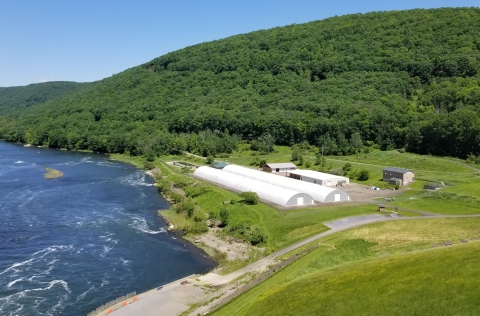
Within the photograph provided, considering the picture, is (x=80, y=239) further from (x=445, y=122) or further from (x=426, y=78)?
(x=426, y=78)

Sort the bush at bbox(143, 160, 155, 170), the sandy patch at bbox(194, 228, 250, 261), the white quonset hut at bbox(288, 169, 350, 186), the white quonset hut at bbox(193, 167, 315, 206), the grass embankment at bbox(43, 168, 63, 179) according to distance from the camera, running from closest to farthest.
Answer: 1. the sandy patch at bbox(194, 228, 250, 261)
2. the white quonset hut at bbox(193, 167, 315, 206)
3. the white quonset hut at bbox(288, 169, 350, 186)
4. the grass embankment at bbox(43, 168, 63, 179)
5. the bush at bbox(143, 160, 155, 170)

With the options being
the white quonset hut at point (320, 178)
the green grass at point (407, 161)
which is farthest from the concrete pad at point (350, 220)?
the green grass at point (407, 161)

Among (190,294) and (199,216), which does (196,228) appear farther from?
(190,294)

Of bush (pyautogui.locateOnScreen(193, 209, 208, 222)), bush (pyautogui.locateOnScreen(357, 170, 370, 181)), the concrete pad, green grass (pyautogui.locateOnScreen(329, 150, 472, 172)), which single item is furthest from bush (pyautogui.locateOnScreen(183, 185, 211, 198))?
green grass (pyautogui.locateOnScreen(329, 150, 472, 172))

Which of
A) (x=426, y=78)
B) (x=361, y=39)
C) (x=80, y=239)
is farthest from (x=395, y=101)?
(x=80, y=239)

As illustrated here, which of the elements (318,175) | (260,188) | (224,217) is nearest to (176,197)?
(260,188)

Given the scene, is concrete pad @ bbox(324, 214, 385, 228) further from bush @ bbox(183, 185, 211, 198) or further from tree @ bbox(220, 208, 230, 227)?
bush @ bbox(183, 185, 211, 198)

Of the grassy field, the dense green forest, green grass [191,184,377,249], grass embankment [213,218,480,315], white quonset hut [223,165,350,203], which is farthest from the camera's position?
the dense green forest

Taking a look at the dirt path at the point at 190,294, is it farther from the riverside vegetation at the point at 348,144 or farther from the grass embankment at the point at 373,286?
the grass embankment at the point at 373,286

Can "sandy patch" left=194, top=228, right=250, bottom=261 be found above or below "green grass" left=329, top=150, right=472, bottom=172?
below
